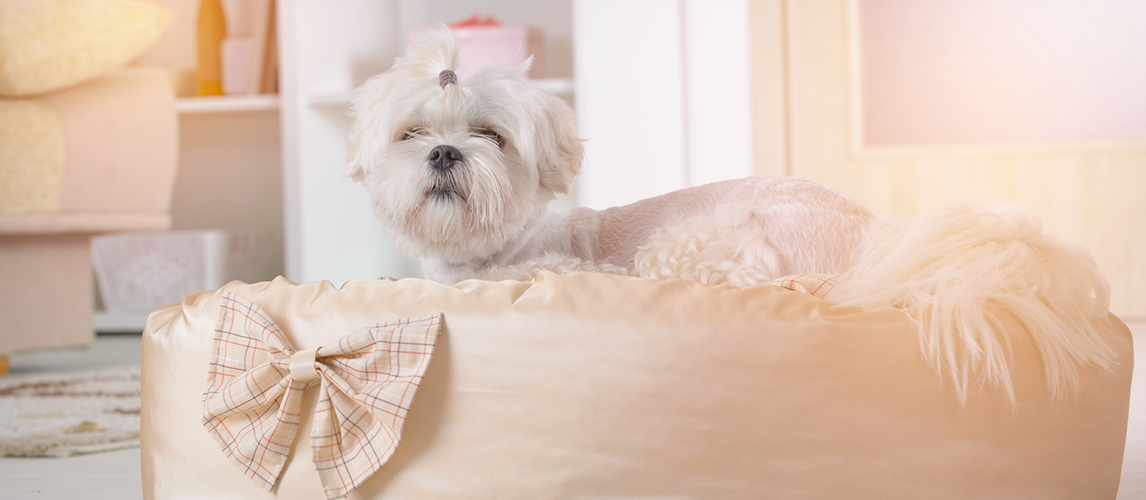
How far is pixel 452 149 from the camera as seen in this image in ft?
2.97

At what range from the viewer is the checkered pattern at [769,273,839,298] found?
763 millimetres

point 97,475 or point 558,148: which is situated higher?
point 558,148

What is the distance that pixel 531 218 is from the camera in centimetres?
102

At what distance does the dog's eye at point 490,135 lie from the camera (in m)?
0.95

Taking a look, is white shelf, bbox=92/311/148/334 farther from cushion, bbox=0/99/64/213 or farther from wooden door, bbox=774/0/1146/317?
wooden door, bbox=774/0/1146/317

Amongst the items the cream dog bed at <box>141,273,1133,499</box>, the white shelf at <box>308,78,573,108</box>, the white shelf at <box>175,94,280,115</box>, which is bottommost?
the cream dog bed at <box>141,273,1133,499</box>

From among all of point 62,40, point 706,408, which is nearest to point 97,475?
point 706,408

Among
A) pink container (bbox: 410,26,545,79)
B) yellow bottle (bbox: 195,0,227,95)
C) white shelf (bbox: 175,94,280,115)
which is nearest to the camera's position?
pink container (bbox: 410,26,545,79)

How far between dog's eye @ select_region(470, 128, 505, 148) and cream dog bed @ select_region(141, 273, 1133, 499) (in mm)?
279

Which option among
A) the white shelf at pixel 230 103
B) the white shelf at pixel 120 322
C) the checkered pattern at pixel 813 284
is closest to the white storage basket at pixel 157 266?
the white shelf at pixel 120 322

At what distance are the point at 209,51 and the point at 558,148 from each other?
2.14m

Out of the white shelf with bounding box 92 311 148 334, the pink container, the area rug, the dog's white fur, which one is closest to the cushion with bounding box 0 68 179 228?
the area rug

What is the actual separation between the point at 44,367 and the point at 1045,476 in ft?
7.41

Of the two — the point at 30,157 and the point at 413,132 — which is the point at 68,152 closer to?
the point at 30,157
